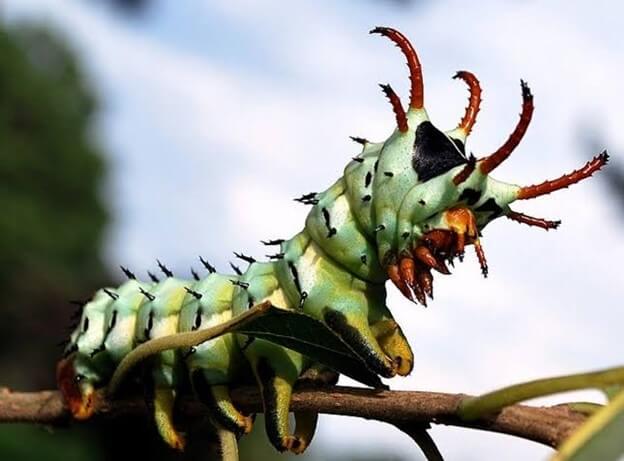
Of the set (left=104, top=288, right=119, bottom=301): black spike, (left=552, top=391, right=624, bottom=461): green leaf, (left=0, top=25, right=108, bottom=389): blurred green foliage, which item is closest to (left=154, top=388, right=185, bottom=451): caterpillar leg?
(left=104, top=288, right=119, bottom=301): black spike

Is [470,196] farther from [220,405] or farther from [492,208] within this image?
[220,405]

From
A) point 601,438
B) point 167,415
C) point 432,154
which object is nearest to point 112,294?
point 167,415

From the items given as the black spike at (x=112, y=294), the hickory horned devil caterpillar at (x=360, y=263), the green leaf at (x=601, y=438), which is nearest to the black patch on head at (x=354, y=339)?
the hickory horned devil caterpillar at (x=360, y=263)

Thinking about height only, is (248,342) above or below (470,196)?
below

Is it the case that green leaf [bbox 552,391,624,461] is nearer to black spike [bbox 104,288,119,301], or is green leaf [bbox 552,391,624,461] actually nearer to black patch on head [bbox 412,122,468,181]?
black patch on head [bbox 412,122,468,181]

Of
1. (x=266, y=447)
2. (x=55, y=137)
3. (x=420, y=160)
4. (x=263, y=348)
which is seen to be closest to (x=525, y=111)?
(x=420, y=160)

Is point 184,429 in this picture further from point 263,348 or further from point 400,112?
point 400,112

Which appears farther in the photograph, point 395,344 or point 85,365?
point 85,365
